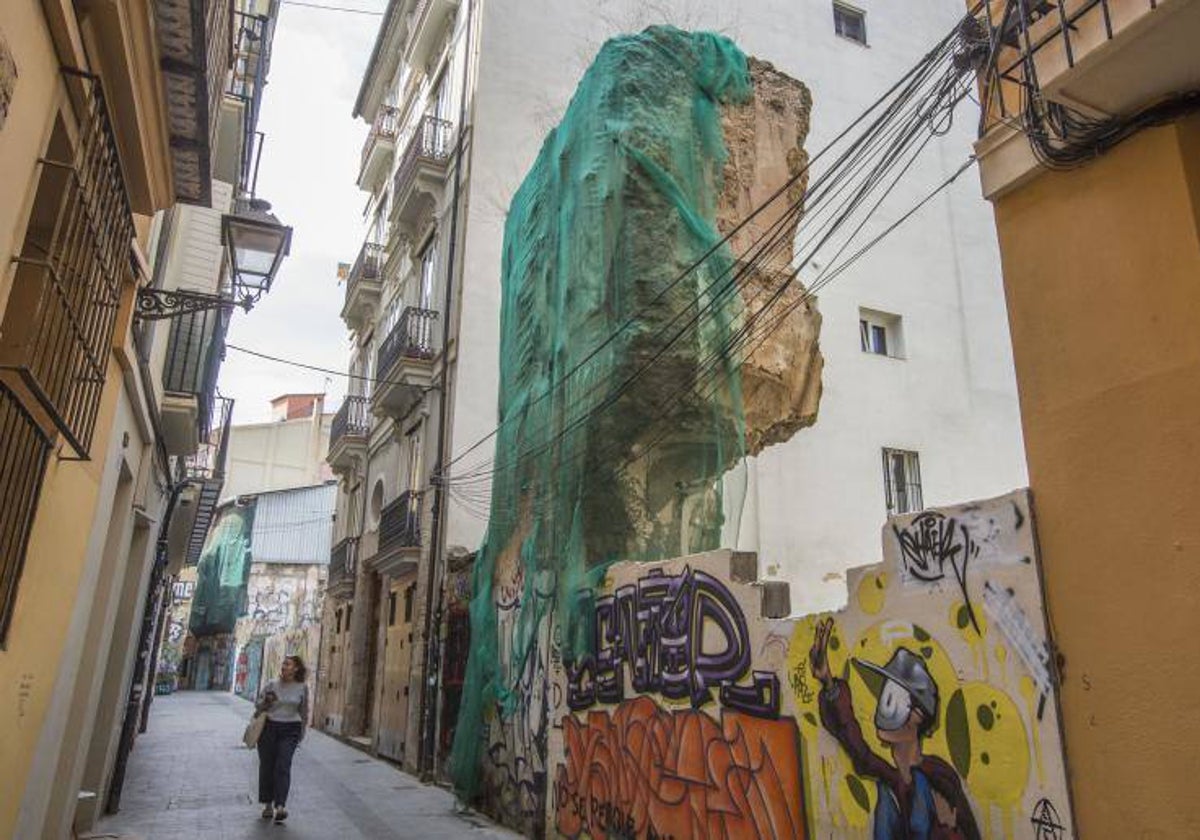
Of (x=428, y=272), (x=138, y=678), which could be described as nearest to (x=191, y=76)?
(x=138, y=678)

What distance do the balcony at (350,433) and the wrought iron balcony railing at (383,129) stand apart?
719 centimetres

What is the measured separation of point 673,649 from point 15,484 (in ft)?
15.0

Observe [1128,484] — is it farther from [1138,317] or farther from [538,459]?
[538,459]

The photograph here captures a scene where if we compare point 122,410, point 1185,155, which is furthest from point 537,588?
point 1185,155

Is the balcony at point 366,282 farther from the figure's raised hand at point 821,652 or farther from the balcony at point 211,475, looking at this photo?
the figure's raised hand at point 821,652

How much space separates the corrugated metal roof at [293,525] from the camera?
125ft

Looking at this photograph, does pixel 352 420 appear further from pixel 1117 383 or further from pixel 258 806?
pixel 1117 383

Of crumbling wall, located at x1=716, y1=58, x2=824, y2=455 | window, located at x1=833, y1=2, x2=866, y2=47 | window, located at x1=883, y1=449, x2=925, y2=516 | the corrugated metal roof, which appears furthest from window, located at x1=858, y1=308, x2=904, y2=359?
the corrugated metal roof

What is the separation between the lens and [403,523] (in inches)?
589

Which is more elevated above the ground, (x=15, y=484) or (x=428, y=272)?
(x=428, y=272)

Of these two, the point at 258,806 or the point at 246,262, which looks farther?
the point at 258,806

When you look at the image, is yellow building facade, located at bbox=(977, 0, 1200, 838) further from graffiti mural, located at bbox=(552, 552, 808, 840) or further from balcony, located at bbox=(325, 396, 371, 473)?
balcony, located at bbox=(325, 396, 371, 473)

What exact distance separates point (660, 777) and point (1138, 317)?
4.73 m

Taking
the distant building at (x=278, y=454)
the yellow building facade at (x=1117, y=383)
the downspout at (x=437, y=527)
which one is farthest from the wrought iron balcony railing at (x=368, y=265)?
the distant building at (x=278, y=454)
